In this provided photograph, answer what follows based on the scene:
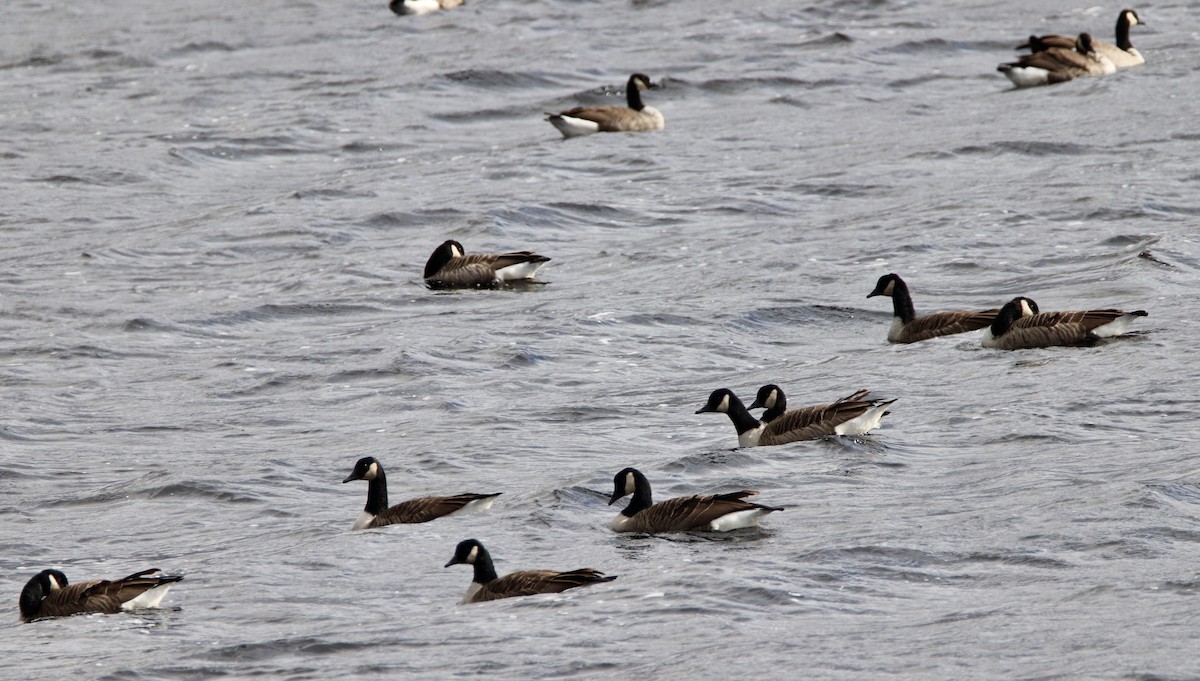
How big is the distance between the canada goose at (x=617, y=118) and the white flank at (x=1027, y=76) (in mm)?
6062

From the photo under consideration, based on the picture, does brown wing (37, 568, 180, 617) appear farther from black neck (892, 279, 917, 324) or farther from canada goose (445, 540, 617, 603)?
black neck (892, 279, 917, 324)

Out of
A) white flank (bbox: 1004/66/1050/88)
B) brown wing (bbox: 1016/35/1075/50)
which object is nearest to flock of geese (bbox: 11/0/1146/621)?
white flank (bbox: 1004/66/1050/88)

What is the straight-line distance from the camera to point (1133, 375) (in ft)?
55.7

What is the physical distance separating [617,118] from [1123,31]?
9.33 metres

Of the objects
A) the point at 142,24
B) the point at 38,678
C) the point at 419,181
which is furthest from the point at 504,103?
the point at 38,678

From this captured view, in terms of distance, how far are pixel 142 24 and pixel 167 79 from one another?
Result: 22.5 feet

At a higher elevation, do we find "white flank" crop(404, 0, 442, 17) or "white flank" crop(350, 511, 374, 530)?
"white flank" crop(404, 0, 442, 17)

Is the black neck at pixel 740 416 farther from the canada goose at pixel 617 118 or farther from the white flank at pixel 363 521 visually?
the canada goose at pixel 617 118

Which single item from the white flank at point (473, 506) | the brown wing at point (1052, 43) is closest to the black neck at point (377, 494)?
the white flank at point (473, 506)

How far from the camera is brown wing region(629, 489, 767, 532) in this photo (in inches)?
525

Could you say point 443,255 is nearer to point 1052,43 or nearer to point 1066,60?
point 1066,60

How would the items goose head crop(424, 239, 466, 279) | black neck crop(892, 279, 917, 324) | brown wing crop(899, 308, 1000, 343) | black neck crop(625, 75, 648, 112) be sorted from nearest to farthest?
brown wing crop(899, 308, 1000, 343)
black neck crop(892, 279, 917, 324)
goose head crop(424, 239, 466, 279)
black neck crop(625, 75, 648, 112)

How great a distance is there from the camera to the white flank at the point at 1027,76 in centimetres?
3247

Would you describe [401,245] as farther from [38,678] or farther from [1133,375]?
[38,678]
